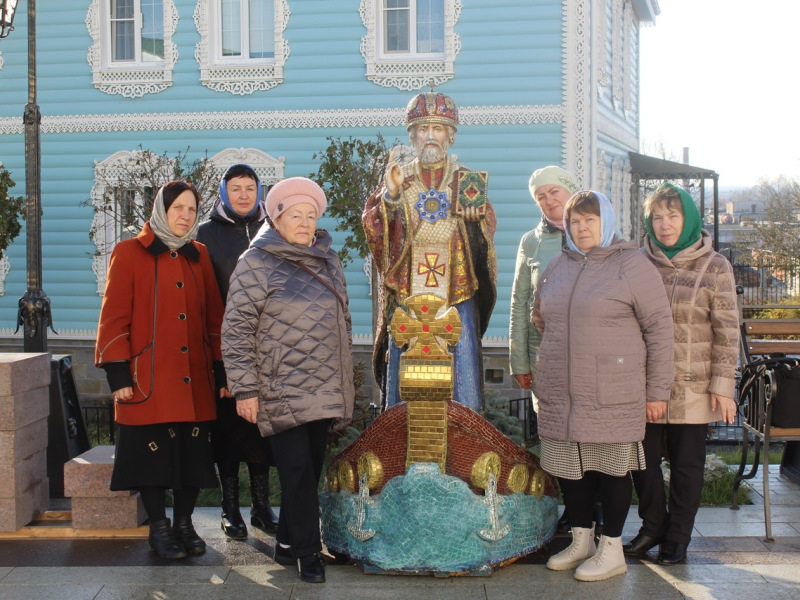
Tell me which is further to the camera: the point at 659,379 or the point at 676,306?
the point at 676,306

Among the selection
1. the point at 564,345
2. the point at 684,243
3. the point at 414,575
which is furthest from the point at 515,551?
the point at 684,243

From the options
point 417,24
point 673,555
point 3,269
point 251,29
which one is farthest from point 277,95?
point 673,555

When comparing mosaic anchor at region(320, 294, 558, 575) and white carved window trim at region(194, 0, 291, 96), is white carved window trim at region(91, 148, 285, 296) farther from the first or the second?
mosaic anchor at region(320, 294, 558, 575)

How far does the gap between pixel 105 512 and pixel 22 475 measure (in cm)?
55

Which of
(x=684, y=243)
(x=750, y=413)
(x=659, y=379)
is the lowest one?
(x=750, y=413)

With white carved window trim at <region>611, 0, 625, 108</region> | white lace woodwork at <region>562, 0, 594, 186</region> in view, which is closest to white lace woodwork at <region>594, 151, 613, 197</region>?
white lace woodwork at <region>562, 0, 594, 186</region>

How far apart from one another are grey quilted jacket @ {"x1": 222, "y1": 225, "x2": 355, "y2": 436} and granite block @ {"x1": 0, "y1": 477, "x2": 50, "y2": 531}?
1916 mm

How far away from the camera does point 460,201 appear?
438 centimetres

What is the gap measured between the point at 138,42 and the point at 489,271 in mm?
8222

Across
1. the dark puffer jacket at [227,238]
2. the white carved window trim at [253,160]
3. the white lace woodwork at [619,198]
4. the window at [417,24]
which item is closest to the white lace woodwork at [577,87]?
the window at [417,24]

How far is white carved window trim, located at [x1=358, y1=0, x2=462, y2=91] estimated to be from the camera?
1030 centimetres

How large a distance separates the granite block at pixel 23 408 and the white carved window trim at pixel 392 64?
6426mm

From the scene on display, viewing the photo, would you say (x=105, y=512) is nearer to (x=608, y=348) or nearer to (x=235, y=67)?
(x=608, y=348)

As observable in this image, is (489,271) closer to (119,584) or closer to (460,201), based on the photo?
(460,201)
